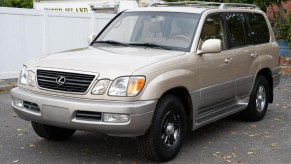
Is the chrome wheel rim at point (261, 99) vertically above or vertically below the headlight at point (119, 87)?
below

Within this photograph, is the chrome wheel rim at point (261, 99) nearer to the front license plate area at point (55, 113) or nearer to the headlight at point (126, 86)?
the headlight at point (126, 86)

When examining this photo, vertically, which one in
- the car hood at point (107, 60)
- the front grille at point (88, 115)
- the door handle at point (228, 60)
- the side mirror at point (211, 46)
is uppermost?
the side mirror at point (211, 46)

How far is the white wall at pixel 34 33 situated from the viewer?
454 inches

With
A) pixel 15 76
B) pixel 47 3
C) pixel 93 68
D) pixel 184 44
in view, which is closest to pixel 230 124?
pixel 184 44

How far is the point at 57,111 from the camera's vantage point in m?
4.82

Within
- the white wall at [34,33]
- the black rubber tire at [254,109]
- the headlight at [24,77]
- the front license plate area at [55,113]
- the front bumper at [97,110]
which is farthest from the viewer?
the white wall at [34,33]

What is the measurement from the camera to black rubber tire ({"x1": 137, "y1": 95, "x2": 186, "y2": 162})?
4938mm

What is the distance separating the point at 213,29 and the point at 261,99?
1962 mm

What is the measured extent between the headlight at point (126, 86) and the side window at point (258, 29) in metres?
3.14

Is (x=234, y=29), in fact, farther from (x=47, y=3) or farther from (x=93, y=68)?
(x=47, y=3)

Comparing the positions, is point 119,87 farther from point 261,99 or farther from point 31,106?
point 261,99

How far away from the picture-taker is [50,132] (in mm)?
5895

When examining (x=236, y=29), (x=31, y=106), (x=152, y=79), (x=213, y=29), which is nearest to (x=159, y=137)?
(x=152, y=79)

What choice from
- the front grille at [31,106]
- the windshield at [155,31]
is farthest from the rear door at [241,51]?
the front grille at [31,106]
